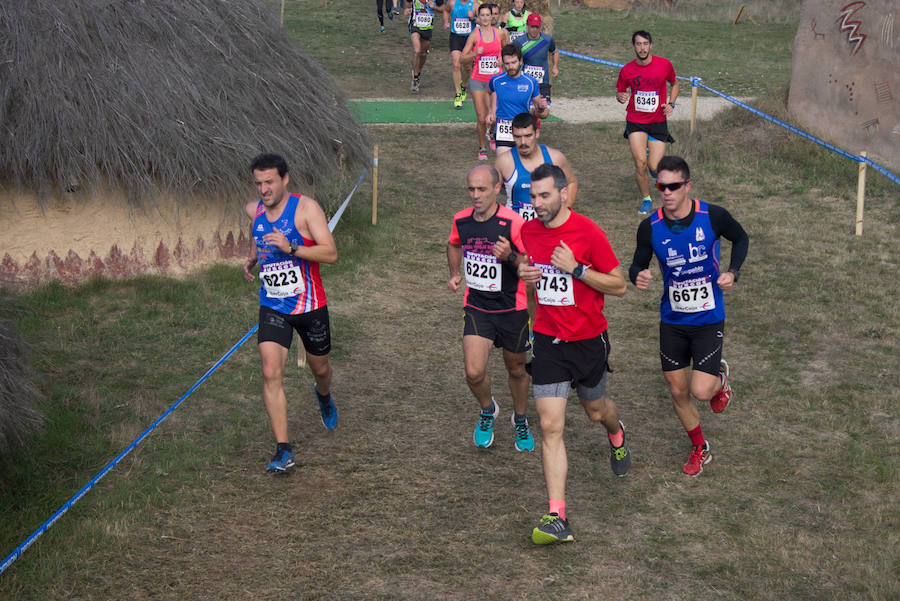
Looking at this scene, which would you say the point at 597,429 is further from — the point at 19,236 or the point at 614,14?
the point at 614,14

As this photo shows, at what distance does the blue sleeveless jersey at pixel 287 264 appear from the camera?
629 centimetres

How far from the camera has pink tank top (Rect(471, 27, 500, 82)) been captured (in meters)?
13.9

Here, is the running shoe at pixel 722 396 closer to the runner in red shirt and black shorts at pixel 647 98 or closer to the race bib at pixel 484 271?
the race bib at pixel 484 271

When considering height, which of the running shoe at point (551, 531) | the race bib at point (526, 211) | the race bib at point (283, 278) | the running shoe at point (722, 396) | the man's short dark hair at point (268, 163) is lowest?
the running shoe at point (551, 531)

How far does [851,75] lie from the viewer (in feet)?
43.0

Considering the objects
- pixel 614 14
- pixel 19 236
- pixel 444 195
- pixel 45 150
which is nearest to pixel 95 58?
pixel 45 150

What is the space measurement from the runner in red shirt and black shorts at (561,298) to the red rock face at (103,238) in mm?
5037

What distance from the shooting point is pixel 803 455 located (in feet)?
21.5

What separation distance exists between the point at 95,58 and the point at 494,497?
621 cm

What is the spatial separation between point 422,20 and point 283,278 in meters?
13.1

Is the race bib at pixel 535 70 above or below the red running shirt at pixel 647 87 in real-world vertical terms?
below

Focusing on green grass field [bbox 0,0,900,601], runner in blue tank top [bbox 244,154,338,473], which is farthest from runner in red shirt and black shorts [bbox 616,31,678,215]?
runner in blue tank top [bbox 244,154,338,473]

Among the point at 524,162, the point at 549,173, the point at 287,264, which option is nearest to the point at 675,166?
the point at 549,173

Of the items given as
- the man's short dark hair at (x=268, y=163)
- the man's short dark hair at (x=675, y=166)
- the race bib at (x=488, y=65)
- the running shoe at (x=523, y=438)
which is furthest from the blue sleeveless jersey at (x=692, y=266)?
the race bib at (x=488, y=65)
